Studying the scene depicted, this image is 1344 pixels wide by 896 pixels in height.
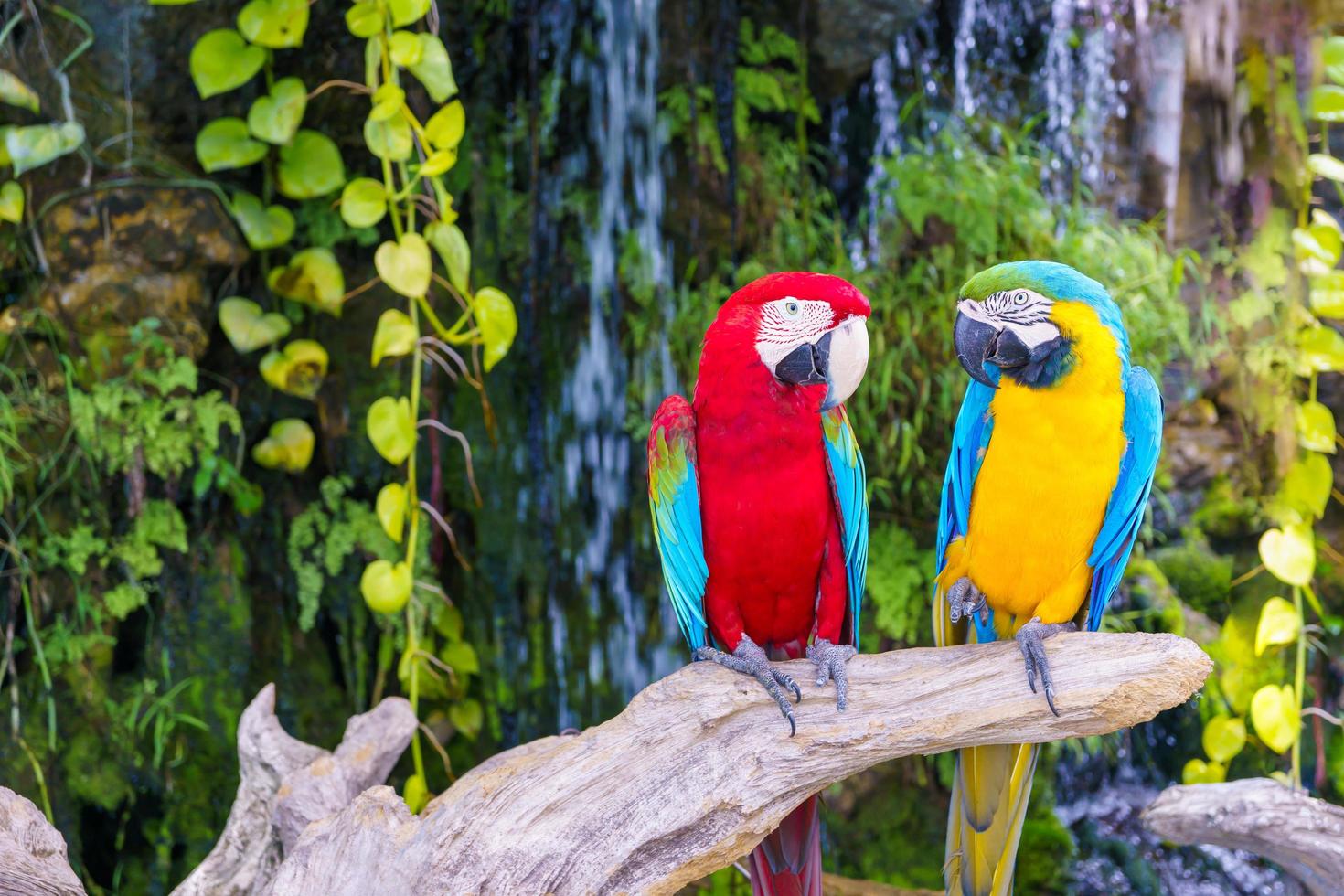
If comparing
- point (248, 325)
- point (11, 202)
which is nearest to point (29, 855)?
point (248, 325)

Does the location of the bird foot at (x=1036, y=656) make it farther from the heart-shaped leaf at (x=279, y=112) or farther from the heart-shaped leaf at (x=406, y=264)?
the heart-shaped leaf at (x=279, y=112)

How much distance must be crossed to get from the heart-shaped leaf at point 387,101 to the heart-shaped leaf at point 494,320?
397 mm

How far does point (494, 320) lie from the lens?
2291mm

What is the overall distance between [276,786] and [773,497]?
0.94 m

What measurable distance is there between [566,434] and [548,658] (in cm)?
64

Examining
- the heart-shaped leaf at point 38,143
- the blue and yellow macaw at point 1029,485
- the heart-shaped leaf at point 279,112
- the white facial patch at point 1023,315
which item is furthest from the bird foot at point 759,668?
the heart-shaped leaf at point 38,143

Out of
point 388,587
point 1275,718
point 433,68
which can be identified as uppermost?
point 433,68

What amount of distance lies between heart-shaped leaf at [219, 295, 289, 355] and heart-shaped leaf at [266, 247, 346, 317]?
79mm

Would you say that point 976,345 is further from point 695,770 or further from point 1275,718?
point 1275,718

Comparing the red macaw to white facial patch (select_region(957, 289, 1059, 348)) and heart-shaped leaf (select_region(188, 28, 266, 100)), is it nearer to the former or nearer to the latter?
white facial patch (select_region(957, 289, 1059, 348))

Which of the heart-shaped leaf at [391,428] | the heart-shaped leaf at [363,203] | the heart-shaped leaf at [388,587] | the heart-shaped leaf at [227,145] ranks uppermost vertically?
the heart-shaped leaf at [227,145]

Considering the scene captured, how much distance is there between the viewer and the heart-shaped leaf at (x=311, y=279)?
272 cm

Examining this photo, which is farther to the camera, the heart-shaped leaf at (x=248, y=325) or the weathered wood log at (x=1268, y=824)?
the heart-shaped leaf at (x=248, y=325)

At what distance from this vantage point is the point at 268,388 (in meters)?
2.93
